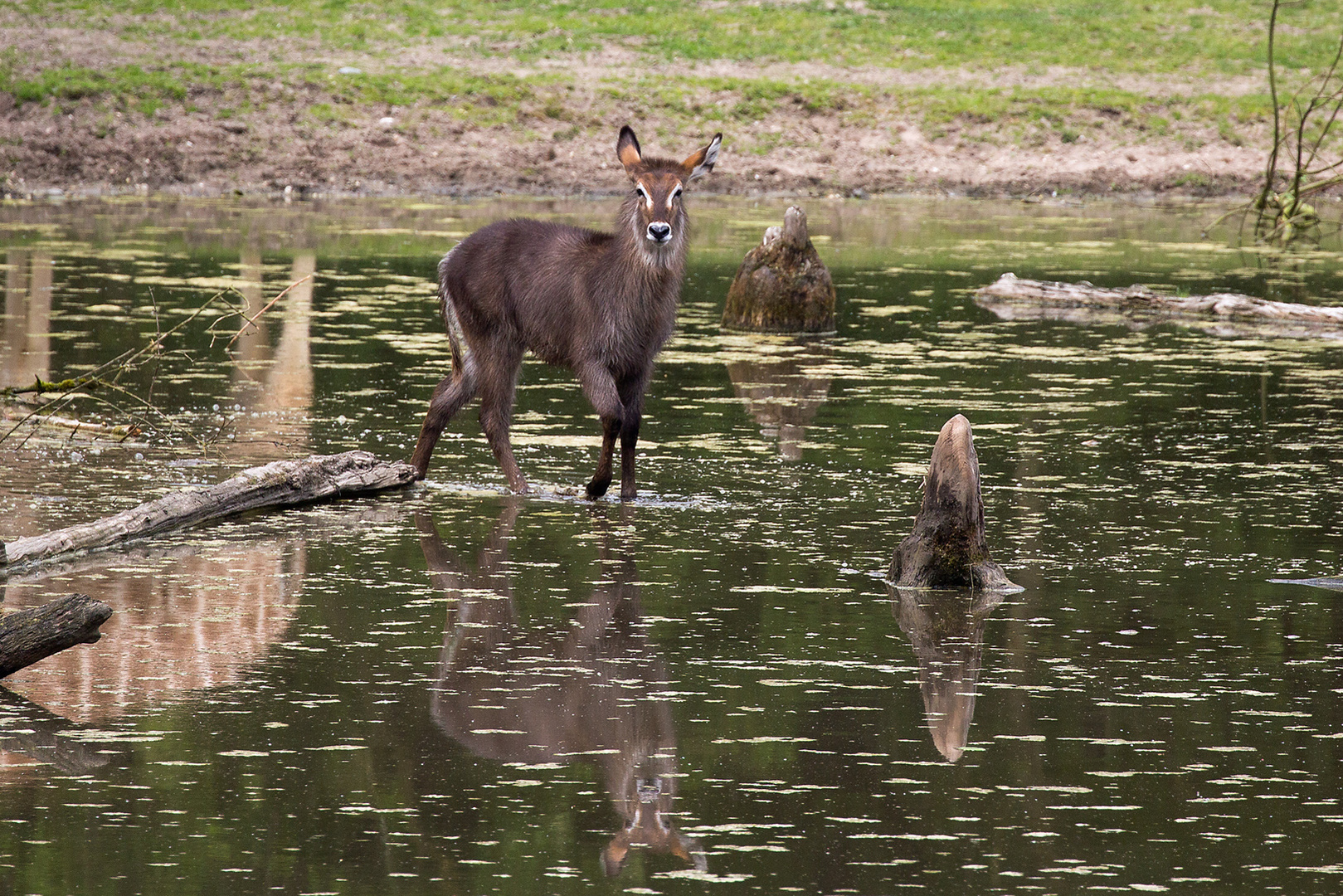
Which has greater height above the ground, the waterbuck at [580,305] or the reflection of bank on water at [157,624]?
the waterbuck at [580,305]

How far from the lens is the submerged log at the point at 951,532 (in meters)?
8.73

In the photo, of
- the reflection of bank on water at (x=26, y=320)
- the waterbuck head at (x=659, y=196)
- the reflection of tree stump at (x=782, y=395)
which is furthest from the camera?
the reflection of bank on water at (x=26, y=320)

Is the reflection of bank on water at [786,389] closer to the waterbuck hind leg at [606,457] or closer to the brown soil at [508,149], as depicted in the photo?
the waterbuck hind leg at [606,457]

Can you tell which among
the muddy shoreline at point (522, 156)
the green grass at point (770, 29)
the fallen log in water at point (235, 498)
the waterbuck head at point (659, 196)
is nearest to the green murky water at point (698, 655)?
the fallen log in water at point (235, 498)

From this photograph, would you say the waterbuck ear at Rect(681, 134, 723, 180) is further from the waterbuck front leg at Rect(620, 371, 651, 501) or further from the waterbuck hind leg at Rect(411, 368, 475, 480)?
the waterbuck hind leg at Rect(411, 368, 475, 480)

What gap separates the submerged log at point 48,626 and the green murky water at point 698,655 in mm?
206

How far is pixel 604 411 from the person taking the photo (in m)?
10.9

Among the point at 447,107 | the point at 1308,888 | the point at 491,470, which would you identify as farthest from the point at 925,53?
the point at 1308,888

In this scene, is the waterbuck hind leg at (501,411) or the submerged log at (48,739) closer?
the submerged log at (48,739)

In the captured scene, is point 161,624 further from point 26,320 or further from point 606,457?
point 26,320

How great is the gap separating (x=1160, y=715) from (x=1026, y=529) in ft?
10.9

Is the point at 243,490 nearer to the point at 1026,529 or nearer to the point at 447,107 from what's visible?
the point at 1026,529

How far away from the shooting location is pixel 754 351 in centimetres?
1809

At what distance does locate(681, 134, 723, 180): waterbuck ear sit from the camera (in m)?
11.0
